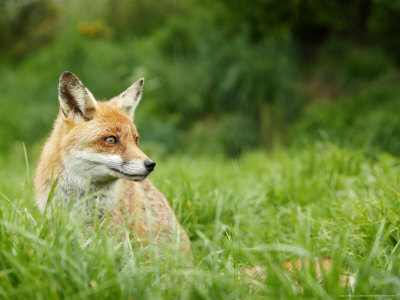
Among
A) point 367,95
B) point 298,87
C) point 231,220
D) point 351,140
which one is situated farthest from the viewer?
point 298,87

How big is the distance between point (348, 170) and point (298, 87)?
5.33 meters

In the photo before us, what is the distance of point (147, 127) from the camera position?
9.02 meters

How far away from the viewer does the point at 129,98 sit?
329 cm

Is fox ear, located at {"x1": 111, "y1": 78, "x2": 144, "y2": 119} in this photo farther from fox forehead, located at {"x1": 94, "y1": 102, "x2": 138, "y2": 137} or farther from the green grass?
the green grass

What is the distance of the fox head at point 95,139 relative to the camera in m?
2.70

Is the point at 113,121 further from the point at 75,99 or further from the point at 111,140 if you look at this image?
the point at 75,99

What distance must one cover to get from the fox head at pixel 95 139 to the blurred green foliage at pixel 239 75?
4900 millimetres

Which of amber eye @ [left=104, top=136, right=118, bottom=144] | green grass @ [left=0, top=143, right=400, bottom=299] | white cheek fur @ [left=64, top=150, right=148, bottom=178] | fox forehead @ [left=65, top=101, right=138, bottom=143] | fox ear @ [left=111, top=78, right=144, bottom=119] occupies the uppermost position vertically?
fox ear @ [left=111, top=78, right=144, bottom=119]

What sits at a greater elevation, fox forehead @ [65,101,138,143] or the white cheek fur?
fox forehead @ [65,101,138,143]

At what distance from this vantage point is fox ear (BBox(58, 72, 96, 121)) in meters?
2.82

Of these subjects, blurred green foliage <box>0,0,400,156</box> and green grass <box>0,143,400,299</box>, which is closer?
green grass <box>0,143,400,299</box>

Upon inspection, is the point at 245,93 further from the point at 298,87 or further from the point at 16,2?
the point at 16,2

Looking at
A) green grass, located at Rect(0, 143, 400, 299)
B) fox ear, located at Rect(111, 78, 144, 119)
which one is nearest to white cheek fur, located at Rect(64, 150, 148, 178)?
green grass, located at Rect(0, 143, 400, 299)

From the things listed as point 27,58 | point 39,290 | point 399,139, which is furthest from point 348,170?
point 27,58
